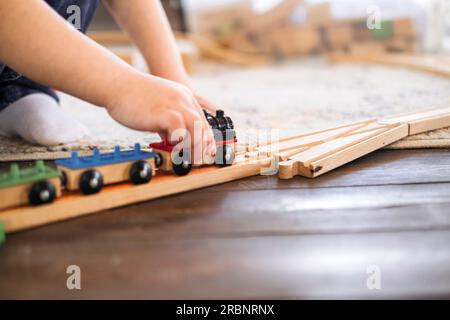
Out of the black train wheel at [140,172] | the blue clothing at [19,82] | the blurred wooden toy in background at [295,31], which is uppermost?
the blurred wooden toy in background at [295,31]

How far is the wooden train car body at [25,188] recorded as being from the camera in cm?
54

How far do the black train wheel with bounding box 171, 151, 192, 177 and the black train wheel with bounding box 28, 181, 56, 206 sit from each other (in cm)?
16

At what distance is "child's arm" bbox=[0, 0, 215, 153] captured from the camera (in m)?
0.60

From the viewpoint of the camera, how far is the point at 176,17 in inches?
107

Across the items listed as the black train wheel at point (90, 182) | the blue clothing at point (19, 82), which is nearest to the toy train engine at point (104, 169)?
the black train wheel at point (90, 182)

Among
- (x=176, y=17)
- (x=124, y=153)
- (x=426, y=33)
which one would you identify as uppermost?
(x=176, y=17)

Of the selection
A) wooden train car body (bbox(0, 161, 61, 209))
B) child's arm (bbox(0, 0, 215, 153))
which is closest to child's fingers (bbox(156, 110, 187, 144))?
child's arm (bbox(0, 0, 215, 153))

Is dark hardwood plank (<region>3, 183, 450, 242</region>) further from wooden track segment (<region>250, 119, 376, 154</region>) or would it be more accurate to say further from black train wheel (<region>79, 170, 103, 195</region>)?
wooden track segment (<region>250, 119, 376, 154</region>)

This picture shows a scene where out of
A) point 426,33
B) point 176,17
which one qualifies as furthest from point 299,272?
point 176,17

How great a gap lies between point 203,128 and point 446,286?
33 centimetres

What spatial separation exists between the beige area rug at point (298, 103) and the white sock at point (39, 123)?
0.02 meters

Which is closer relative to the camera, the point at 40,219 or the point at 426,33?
the point at 40,219

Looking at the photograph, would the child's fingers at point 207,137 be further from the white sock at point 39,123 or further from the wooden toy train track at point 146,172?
the white sock at point 39,123
